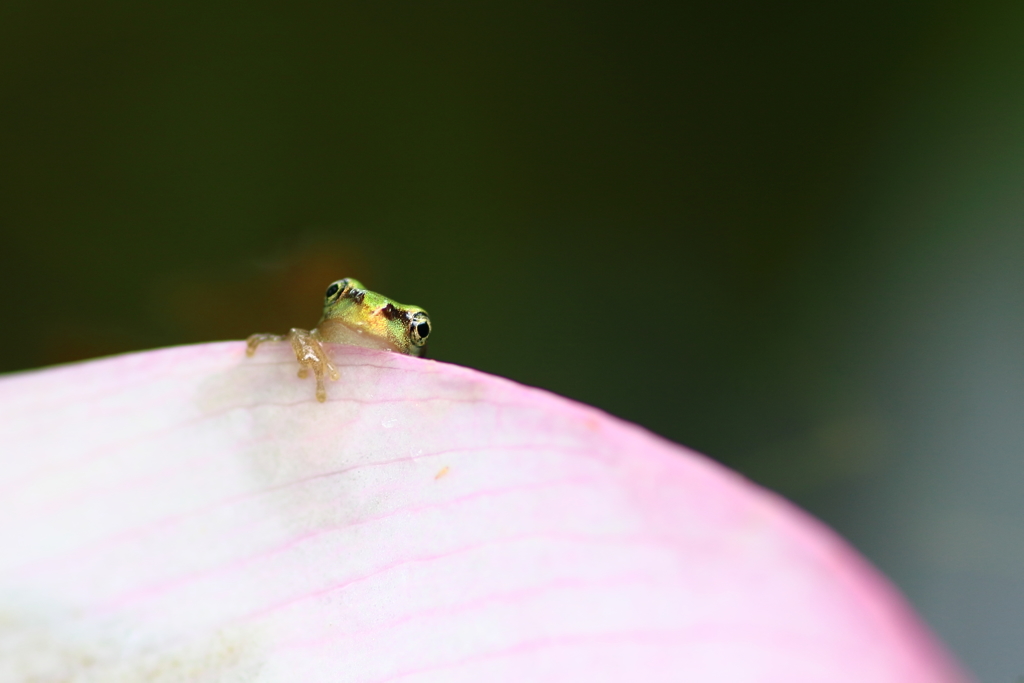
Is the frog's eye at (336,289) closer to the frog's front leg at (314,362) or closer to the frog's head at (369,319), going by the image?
the frog's head at (369,319)

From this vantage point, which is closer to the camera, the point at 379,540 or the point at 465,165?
the point at 379,540

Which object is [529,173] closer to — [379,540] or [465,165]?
[465,165]

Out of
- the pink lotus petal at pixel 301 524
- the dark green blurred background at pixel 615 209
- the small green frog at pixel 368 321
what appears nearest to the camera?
the pink lotus petal at pixel 301 524

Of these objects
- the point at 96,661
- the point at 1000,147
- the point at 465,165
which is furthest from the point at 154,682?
the point at 1000,147

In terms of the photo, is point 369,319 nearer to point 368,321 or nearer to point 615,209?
point 368,321

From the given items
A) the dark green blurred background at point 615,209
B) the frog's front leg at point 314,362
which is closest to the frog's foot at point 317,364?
the frog's front leg at point 314,362

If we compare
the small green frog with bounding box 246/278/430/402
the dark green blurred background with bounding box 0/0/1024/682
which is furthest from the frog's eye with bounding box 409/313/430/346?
the dark green blurred background with bounding box 0/0/1024/682

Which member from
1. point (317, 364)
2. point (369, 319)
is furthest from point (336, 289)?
point (317, 364)
